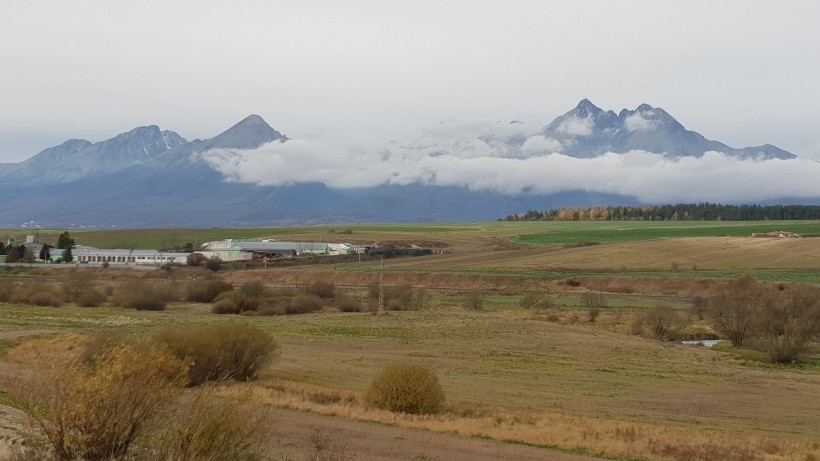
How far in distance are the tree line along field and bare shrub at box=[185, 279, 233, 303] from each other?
2078mm

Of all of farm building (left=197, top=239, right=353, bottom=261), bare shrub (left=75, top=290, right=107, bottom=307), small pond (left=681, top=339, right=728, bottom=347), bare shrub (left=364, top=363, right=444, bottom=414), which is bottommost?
small pond (left=681, top=339, right=728, bottom=347)

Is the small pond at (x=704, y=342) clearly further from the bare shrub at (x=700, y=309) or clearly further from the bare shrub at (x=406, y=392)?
the bare shrub at (x=406, y=392)

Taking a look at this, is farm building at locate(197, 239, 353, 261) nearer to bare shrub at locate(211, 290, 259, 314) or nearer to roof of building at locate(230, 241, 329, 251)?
roof of building at locate(230, 241, 329, 251)

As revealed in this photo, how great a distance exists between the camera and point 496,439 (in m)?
20.1

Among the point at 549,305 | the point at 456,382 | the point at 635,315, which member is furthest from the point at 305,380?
the point at 549,305

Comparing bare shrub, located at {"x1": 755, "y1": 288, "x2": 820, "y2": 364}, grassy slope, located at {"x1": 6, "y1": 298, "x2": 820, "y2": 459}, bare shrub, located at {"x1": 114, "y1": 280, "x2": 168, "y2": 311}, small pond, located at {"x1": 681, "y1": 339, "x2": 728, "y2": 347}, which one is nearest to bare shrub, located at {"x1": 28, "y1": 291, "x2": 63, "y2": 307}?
bare shrub, located at {"x1": 114, "y1": 280, "x2": 168, "y2": 311}

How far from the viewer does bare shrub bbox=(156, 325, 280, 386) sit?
27831 millimetres

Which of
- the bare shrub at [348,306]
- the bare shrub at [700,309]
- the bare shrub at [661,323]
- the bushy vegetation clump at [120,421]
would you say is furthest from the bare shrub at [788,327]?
the bushy vegetation clump at [120,421]

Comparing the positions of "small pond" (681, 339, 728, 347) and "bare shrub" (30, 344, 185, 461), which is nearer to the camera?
"bare shrub" (30, 344, 185, 461)

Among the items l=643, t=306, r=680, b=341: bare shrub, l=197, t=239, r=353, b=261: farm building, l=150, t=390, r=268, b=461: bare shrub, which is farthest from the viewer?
l=197, t=239, r=353, b=261: farm building

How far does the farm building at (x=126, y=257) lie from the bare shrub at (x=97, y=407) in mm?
129876

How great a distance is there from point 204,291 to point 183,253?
207 feet

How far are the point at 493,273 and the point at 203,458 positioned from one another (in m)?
95.5

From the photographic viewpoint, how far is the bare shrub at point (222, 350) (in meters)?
27.8
